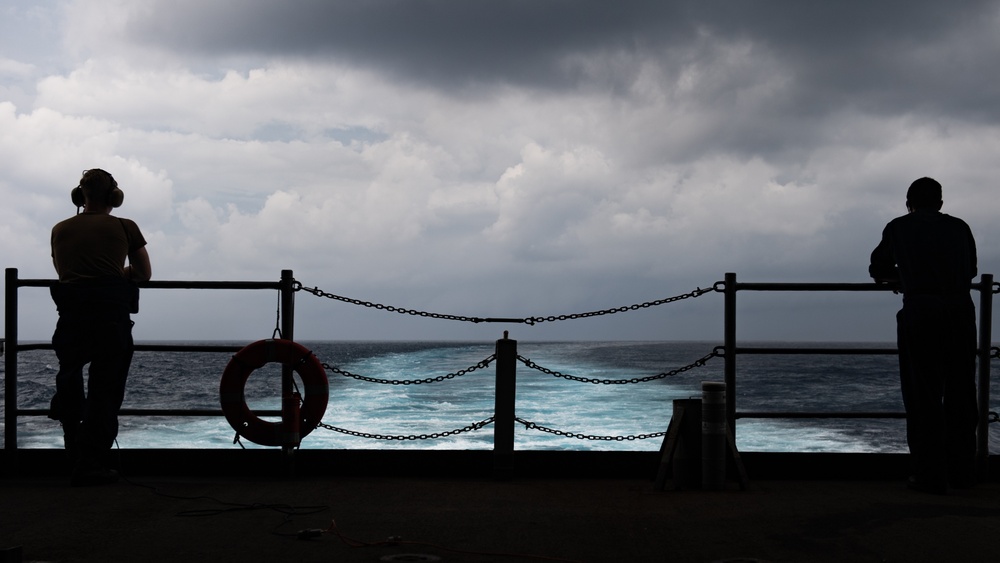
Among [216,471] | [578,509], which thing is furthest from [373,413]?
[578,509]

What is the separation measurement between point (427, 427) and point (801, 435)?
23.4ft

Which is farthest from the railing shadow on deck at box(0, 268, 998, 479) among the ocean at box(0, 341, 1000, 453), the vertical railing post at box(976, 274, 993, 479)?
the ocean at box(0, 341, 1000, 453)

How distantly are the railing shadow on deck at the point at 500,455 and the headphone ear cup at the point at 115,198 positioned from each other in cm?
62

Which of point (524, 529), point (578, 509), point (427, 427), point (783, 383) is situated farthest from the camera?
point (783, 383)

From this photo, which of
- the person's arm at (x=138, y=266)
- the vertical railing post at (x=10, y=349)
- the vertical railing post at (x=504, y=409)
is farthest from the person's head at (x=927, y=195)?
the vertical railing post at (x=10, y=349)

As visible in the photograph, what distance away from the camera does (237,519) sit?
4340 millimetres

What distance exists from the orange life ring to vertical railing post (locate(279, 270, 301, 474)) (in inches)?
2.3

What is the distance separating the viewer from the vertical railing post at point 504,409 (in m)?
5.70

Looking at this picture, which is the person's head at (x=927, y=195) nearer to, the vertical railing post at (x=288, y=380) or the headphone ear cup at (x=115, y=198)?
the vertical railing post at (x=288, y=380)

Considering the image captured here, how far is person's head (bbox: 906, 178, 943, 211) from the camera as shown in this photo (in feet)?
17.7

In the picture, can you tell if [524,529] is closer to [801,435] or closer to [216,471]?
[216,471]

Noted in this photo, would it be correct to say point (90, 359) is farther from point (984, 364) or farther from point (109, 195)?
point (984, 364)

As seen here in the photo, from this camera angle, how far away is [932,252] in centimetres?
523

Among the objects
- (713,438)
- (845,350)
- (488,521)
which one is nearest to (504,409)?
(713,438)
